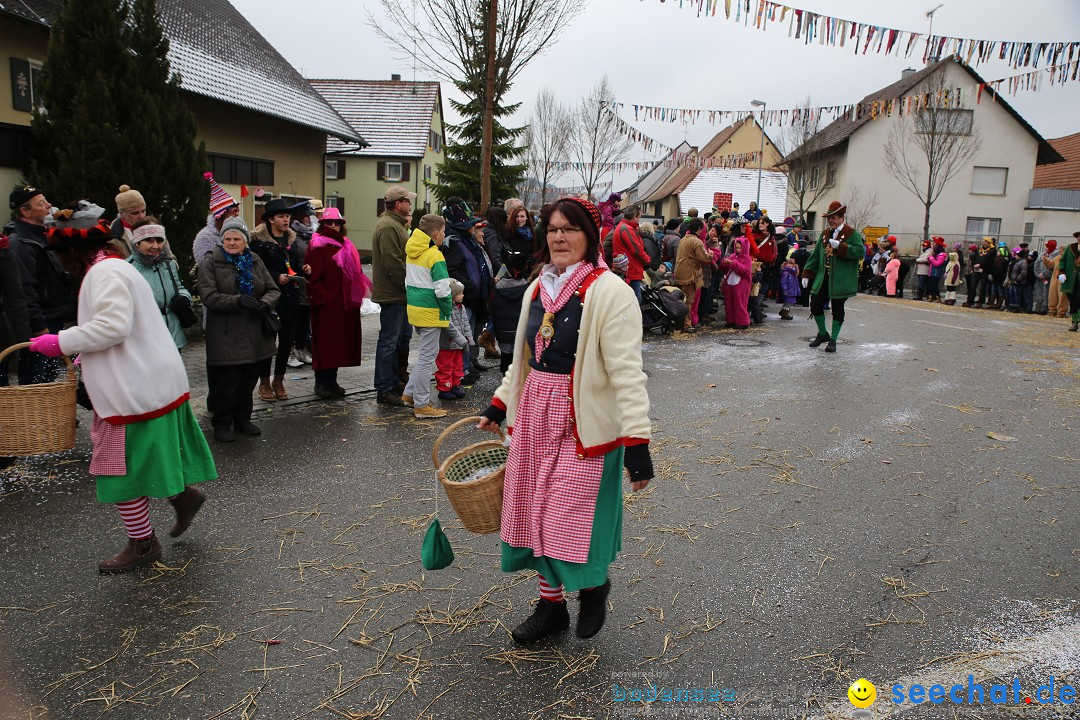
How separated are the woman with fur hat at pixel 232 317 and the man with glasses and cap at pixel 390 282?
1343 millimetres

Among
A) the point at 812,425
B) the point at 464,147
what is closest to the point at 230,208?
the point at 812,425

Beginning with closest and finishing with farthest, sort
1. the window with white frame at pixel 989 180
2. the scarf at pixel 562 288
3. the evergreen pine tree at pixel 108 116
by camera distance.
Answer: the scarf at pixel 562 288
the evergreen pine tree at pixel 108 116
the window with white frame at pixel 989 180

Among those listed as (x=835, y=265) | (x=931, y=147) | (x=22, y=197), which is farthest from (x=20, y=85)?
(x=931, y=147)

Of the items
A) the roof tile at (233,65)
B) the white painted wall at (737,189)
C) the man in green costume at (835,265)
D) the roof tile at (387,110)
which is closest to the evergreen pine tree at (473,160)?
the roof tile at (233,65)

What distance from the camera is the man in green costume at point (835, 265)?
415 inches

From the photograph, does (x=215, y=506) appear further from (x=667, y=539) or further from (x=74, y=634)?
(x=667, y=539)

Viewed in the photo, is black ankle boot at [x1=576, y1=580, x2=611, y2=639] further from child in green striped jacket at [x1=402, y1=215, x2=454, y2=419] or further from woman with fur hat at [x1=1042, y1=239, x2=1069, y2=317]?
woman with fur hat at [x1=1042, y1=239, x2=1069, y2=317]

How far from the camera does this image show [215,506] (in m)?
4.88

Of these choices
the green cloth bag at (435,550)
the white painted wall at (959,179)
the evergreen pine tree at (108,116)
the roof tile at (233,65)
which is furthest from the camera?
the white painted wall at (959,179)

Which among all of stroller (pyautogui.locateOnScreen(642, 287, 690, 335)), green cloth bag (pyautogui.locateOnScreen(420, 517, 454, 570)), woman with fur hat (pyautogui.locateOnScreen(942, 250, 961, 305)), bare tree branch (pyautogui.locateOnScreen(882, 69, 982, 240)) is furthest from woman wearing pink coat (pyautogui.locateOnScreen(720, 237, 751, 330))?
bare tree branch (pyautogui.locateOnScreen(882, 69, 982, 240))

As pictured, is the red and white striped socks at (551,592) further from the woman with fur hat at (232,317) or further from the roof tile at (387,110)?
the roof tile at (387,110)

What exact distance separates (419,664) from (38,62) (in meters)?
11.8

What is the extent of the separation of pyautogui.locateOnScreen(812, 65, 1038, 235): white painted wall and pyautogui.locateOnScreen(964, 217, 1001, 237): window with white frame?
7.7 inches

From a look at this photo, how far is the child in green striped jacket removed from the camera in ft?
23.1
